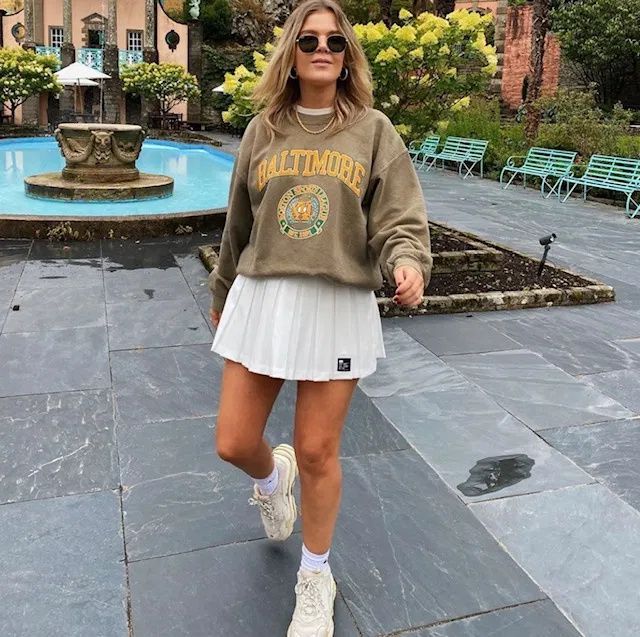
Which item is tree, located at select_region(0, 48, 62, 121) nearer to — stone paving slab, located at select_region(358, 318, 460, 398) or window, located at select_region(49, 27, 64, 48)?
window, located at select_region(49, 27, 64, 48)

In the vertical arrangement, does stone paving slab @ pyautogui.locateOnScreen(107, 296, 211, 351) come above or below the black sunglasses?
below

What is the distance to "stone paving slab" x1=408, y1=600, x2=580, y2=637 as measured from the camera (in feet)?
7.19

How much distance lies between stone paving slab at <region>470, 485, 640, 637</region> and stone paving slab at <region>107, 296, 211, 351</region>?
8.61 feet

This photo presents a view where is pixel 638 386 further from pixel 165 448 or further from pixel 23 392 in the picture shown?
pixel 23 392

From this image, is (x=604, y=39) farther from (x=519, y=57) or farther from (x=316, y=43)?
(x=316, y=43)

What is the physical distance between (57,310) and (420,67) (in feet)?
13.0

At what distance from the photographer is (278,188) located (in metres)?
2.04

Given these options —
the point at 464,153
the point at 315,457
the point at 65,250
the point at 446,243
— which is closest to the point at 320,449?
the point at 315,457

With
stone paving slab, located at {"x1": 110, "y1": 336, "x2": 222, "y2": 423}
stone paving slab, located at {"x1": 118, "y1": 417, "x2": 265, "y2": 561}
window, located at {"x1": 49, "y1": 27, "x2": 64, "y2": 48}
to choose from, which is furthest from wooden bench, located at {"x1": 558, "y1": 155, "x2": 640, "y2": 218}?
window, located at {"x1": 49, "y1": 27, "x2": 64, "y2": 48}

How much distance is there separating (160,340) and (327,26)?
10.3ft

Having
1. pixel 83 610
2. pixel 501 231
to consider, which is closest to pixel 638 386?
pixel 83 610

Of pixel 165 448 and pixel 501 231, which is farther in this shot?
pixel 501 231

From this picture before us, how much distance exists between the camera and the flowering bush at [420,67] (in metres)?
6.18

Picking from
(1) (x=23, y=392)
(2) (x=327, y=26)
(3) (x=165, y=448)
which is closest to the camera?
(2) (x=327, y=26)
